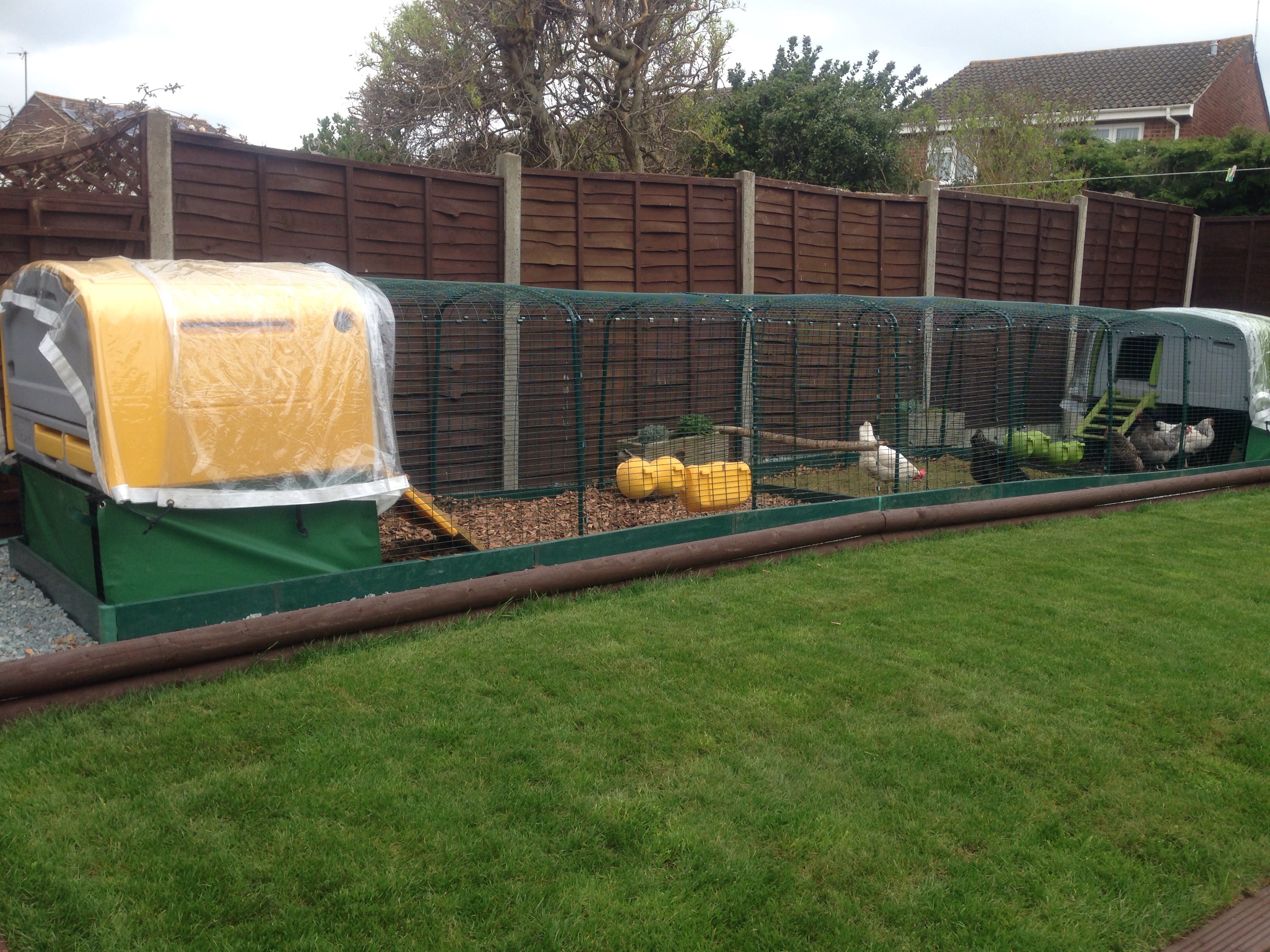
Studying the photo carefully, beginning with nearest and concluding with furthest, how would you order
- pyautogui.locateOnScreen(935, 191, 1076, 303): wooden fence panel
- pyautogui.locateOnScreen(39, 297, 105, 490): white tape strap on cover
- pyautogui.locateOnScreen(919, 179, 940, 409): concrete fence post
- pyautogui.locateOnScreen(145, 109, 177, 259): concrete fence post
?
1. pyautogui.locateOnScreen(39, 297, 105, 490): white tape strap on cover
2. pyautogui.locateOnScreen(145, 109, 177, 259): concrete fence post
3. pyautogui.locateOnScreen(919, 179, 940, 409): concrete fence post
4. pyautogui.locateOnScreen(935, 191, 1076, 303): wooden fence panel

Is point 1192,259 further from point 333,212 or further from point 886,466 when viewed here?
point 333,212

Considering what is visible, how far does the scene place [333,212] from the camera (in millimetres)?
7070

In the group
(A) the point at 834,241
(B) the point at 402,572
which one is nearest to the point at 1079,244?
(A) the point at 834,241

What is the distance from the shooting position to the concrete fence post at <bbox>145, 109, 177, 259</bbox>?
6094mm

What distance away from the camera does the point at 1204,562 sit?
684 cm

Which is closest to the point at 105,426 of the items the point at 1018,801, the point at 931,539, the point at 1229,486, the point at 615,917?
the point at 615,917

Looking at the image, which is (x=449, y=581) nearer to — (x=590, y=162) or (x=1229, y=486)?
(x=1229, y=486)

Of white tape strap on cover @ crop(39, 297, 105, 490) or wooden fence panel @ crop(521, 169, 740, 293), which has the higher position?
wooden fence panel @ crop(521, 169, 740, 293)

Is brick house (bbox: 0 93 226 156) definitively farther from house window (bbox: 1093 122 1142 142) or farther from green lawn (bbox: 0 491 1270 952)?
house window (bbox: 1093 122 1142 142)

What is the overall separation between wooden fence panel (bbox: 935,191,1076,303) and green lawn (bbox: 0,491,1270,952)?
24.2ft

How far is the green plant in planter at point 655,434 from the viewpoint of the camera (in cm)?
773

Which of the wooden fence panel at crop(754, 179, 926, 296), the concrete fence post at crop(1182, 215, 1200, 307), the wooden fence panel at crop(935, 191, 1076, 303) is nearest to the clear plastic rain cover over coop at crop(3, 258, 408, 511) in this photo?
the wooden fence panel at crop(754, 179, 926, 296)

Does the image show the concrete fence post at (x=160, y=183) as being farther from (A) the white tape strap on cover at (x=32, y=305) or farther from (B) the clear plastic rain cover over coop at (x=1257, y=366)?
(B) the clear plastic rain cover over coop at (x=1257, y=366)

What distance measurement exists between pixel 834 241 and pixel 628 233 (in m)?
2.90
